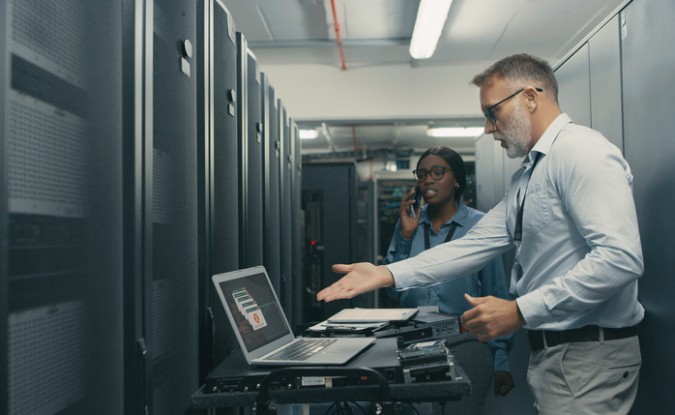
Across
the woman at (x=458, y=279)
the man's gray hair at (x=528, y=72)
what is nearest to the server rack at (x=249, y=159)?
the woman at (x=458, y=279)

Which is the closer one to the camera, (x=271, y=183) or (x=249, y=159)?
(x=249, y=159)

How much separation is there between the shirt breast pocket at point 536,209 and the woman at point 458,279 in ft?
1.74

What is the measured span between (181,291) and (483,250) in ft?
3.00

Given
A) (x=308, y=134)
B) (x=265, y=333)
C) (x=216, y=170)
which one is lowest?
(x=265, y=333)

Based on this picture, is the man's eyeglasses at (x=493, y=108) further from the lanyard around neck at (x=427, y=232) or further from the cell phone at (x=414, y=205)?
the cell phone at (x=414, y=205)

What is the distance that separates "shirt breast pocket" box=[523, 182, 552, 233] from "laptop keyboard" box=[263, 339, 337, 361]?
57cm

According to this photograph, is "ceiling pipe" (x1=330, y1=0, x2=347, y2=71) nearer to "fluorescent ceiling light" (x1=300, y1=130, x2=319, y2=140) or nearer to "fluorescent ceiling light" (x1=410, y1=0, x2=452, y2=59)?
"fluorescent ceiling light" (x1=410, y1=0, x2=452, y2=59)

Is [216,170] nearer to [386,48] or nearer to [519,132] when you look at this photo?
[519,132]

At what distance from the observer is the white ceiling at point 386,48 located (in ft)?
13.8

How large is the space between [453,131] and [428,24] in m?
5.23

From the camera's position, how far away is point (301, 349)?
133 cm

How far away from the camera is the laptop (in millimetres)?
1194

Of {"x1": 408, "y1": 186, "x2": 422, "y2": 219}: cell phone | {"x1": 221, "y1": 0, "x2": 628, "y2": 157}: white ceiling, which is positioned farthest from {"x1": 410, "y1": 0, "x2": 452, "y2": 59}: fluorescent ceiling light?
{"x1": 408, "y1": 186, "x2": 422, "y2": 219}: cell phone

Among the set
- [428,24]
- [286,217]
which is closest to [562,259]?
[286,217]
